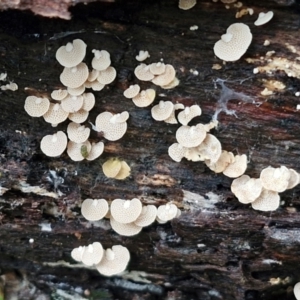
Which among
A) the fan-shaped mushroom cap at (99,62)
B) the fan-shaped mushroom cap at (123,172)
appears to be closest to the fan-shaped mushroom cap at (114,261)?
the fan-shaped mushroom cap at (123,172)

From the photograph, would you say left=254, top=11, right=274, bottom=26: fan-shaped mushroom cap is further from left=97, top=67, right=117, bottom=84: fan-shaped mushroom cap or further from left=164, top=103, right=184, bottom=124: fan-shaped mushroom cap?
left=97, top=67, right=117, bottom=84: fan-shaped mushroom cap

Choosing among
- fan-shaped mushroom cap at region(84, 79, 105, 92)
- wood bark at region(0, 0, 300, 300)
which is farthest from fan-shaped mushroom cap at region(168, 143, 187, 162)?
fan-shaped mushroom cap at region(84, 79, 105, 92)

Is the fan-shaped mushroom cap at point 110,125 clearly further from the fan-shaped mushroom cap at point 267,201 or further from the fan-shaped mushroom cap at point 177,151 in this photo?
the fan-shaped mushroom cap at point 267,201

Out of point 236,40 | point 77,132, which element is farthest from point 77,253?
point 236,40

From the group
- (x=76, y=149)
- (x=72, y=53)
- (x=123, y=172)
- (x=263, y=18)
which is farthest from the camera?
(x=123, y=172)

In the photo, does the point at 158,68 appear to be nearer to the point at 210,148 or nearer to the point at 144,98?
the point at 144,98

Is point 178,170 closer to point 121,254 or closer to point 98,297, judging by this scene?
point 121,254
